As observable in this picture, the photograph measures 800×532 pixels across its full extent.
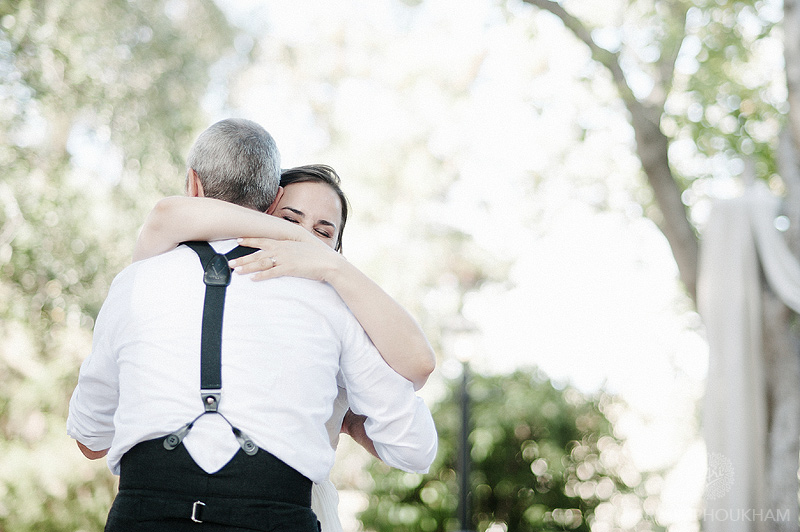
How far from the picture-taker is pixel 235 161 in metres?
1.61

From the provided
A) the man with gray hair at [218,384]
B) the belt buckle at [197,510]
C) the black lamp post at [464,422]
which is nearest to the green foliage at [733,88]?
the black lamp post at [464,422]

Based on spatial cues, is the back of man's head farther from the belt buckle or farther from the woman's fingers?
the belt buckle

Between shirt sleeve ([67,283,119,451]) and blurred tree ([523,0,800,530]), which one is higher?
blurred tree ([523,0,800,530])

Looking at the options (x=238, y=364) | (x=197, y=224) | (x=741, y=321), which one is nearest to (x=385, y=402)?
(x=238, y=364)

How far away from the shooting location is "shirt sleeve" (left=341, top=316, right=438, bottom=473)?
154 cm

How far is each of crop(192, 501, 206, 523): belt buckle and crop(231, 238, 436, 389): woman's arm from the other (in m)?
0.44

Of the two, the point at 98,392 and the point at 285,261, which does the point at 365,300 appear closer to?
the point at 285,261

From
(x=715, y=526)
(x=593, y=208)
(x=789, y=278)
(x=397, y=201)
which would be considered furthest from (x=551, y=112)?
(x=397, y=201)

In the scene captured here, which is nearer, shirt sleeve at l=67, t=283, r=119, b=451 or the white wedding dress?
shirt sleeve at l=67, t=283, r=119, b=451

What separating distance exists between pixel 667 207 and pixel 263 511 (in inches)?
218

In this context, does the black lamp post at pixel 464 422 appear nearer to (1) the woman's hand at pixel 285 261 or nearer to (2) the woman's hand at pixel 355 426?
(2) the woman's hand at pixel 355 426

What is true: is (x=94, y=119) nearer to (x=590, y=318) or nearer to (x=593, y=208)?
(x=593, y=208)

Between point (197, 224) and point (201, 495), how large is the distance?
51cm

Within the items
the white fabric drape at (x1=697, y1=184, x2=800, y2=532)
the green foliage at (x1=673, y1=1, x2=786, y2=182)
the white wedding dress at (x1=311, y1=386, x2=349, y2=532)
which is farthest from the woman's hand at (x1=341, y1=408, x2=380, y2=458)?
the green foliage at (x1=673, y1=1, x2=786, y2=182)
